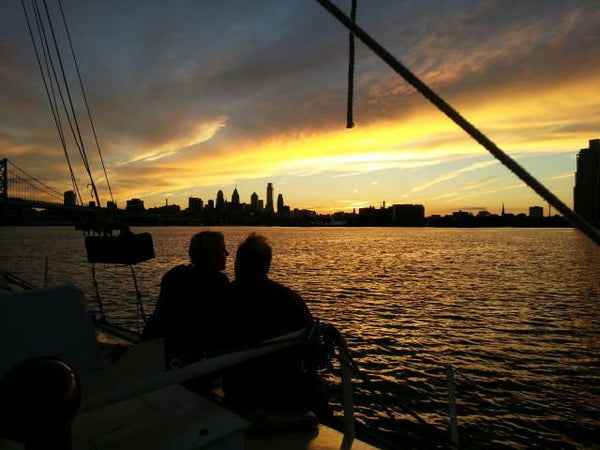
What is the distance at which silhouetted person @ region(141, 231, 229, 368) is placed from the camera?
420 centimetres

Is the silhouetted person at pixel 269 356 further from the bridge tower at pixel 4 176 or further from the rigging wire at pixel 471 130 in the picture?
the bridge tower at pixel 4 176

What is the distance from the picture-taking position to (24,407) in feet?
4.52

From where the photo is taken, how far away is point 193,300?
4199 mm

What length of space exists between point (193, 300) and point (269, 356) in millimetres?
1269

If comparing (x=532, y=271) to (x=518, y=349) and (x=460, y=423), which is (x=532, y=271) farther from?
(x=460, y=423)

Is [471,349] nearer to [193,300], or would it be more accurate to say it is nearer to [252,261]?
[193,300]

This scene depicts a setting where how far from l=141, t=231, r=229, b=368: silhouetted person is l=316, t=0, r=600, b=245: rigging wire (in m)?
2.57

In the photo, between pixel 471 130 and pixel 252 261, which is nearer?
pixel 471 130

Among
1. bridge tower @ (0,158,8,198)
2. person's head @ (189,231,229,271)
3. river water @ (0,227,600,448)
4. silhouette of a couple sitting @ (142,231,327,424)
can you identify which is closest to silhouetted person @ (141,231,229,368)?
person's head @ (189,231,229,271)

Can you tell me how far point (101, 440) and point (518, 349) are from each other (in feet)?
56.9

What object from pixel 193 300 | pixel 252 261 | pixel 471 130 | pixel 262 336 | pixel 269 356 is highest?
pixel 471 130

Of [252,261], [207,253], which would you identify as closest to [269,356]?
[252,261]

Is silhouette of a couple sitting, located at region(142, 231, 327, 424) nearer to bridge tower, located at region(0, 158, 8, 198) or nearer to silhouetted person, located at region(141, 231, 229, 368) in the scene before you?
silhouetted person, located at region(141, 231, 229, 368)

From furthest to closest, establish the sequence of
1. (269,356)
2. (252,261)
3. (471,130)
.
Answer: (252,261) < (269,356) < (471,130)
